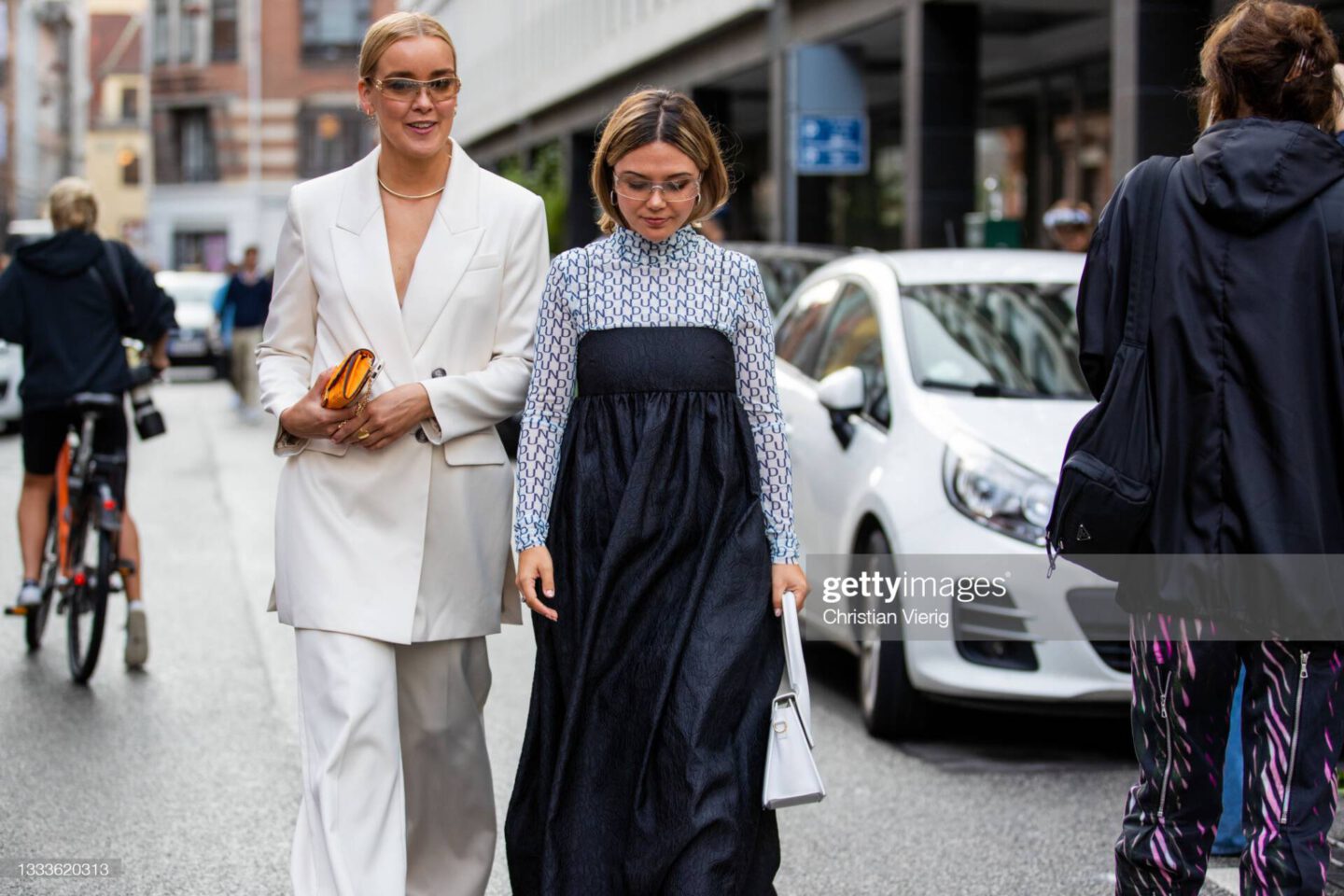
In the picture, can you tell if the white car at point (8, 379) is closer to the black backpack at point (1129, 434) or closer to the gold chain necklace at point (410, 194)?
the gold chain necklace at point (410, 194)

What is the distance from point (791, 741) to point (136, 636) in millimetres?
4824

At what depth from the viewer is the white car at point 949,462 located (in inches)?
245

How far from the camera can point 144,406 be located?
309 inches

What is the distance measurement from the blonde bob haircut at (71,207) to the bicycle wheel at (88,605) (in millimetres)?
1182

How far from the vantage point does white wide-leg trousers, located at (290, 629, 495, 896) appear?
3.84 meters

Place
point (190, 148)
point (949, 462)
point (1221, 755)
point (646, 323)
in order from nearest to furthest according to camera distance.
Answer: point (1221, 755) < point (646, 323) < point (949, 462) < point (190, 148)

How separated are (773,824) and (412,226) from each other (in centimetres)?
147

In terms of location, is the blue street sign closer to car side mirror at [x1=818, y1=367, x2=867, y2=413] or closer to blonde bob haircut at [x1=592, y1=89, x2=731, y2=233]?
car side mirror at [x1=818, y1=367, x2=867, y2=413]

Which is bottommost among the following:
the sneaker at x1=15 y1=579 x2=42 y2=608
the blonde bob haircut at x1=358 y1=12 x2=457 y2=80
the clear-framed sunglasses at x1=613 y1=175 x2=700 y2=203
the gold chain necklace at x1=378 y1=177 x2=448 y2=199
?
the sneaker at x1=15 y1=579 x2=42 y2=608

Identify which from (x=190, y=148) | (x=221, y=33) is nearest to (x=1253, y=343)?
(x=221, y=33)

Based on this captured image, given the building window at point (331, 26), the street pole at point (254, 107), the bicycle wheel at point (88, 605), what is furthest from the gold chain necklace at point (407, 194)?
the street pole at point (254, 107)

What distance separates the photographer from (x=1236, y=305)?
3314 millimetres

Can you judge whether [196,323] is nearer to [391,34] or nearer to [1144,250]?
[391,34]

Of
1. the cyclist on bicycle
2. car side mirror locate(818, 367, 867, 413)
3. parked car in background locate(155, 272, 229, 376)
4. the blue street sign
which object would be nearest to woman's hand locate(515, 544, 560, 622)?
car side mirror locate(818, 367, 867, 413)
